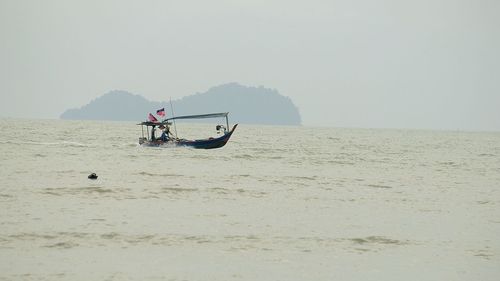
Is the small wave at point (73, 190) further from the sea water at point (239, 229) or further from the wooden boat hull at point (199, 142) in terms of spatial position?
the wooden boat hull at point (199, 142)

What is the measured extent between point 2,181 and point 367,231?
16400mm

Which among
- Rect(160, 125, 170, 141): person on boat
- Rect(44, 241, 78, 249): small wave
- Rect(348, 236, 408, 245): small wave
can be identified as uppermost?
Rect(160, 125, 170, 141): person on boat

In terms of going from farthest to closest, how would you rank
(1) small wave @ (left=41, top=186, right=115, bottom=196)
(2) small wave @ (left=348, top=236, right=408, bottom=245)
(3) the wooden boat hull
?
(3) the wooden boat hull, (1) small wave @ (left=41, top=186, right=115, bottom=196), (2) small wave @ (left=348, top=236, right=408, bottom=245)

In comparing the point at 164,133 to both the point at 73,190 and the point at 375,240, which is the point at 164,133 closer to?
the point at 73,190

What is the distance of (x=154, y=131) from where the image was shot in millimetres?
50750

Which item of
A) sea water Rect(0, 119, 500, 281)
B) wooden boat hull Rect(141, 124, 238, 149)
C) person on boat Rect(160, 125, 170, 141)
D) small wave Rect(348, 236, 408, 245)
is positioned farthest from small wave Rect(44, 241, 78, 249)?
person on boat Rect(160, 125, 170, 141)

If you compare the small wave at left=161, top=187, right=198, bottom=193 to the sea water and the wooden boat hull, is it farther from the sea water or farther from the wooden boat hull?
the wooden boat hull

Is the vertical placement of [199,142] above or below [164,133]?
below

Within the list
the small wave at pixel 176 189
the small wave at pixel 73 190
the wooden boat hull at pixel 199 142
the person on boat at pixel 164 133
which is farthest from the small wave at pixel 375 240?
the person on boat at pixel 164 133

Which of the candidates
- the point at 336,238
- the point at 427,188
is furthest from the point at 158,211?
the point at 427,188

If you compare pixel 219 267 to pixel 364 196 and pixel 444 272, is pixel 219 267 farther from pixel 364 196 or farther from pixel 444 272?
pixel 364 196

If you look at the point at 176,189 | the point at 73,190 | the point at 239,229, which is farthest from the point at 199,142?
the point at 239,229

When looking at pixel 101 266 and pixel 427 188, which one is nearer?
pixel 101 266

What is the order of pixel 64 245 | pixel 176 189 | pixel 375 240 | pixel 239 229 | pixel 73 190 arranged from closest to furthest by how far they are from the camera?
pixel 64 245
pixel 375 240
pixel 239 229
pixel 73 190
pixel 176 189
